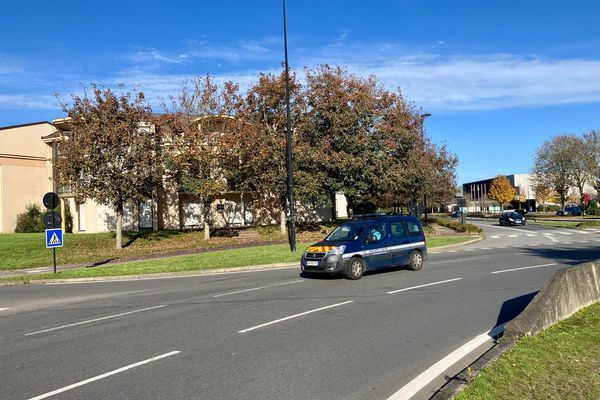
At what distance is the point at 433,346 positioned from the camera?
21.9 feet

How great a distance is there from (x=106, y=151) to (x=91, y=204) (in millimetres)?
12724

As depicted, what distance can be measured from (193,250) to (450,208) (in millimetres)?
98975

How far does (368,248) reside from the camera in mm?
13703

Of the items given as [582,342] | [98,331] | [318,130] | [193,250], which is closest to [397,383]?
[582,342]

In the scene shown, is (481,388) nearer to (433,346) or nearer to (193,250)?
(433,346)

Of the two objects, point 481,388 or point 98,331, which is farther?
point 98,331

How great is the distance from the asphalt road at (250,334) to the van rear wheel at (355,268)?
27 cm

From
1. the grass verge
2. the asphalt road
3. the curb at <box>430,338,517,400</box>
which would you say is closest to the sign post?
the grass verge

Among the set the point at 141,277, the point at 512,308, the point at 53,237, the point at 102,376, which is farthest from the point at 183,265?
the point at 102,376

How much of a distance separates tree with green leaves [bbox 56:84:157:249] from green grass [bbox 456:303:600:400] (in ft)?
76.8

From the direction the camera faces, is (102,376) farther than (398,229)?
No

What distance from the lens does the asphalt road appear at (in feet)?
17.5

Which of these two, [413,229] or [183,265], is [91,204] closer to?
[183,265]

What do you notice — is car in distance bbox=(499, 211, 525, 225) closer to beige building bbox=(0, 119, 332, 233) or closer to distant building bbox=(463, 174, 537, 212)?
beige building bbox=(0, 119, 332, 233)
